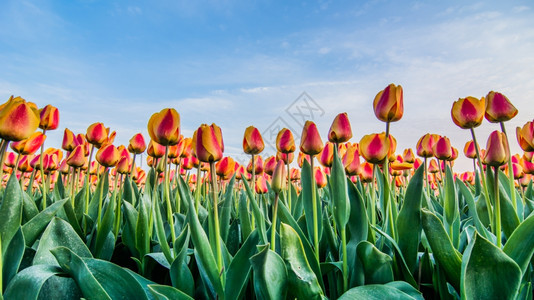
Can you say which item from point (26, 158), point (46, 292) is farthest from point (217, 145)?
point (26, 158)

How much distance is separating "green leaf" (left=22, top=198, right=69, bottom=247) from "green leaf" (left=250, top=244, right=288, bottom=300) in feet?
2.89

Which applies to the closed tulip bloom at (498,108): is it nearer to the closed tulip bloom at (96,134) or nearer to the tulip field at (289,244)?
the tulip field at (289,244)

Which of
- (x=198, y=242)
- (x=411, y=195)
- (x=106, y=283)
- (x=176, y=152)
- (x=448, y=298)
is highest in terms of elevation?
(x=176, y=152)

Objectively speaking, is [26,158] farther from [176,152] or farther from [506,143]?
[506,143]

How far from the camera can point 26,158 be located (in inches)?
132

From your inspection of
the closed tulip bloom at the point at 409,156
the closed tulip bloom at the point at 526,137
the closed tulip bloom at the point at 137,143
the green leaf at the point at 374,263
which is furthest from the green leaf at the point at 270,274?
the closed tulip bloom at the point at 409,156

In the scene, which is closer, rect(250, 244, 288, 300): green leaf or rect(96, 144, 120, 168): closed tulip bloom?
rect(250, 244, 288, 300): green leaf

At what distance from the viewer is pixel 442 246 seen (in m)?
1.15

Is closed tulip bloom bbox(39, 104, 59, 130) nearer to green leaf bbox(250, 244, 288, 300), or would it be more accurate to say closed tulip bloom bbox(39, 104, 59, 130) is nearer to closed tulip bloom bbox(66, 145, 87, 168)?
closed tulip bloom bbox(66, 145, 87, 168)

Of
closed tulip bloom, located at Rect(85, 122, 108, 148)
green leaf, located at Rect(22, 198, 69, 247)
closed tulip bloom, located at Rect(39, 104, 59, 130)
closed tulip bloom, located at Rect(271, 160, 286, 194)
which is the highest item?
closed tulip bloom, located at Rect(39, 104, 59, 130)

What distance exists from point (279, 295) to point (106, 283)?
1.73 ft

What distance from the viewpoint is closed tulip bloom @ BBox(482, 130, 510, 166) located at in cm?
136

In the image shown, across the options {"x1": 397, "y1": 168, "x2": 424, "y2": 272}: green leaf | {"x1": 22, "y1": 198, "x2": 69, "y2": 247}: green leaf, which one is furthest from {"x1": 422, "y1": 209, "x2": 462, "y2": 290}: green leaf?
{"x1": 22, "y1": 198, "x2": 69, "y2": 247}: green leaf

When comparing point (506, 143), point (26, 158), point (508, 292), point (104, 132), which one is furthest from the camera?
point (26, 158)
